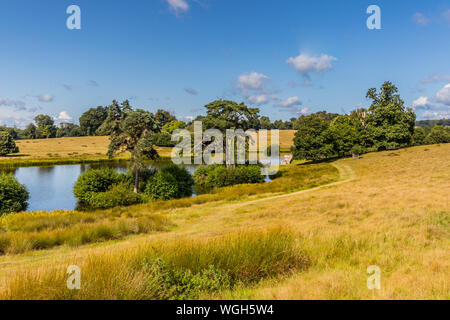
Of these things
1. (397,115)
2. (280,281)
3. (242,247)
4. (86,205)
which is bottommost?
(86,205)

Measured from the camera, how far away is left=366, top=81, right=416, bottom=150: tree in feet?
182

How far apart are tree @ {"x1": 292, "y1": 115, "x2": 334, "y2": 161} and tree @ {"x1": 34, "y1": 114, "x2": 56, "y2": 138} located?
12752 cm

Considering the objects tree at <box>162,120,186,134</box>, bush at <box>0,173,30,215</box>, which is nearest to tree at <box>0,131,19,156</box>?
tree at <box>162,120,186,134</box>

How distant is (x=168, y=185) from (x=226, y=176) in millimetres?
10471

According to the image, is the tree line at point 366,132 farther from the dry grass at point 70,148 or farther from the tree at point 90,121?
the tree at point 90,121

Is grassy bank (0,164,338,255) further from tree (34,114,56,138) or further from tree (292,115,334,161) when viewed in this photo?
tree (34,114,56,138)

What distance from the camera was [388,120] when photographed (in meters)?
57.5

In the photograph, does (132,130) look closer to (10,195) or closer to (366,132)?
(10,195)

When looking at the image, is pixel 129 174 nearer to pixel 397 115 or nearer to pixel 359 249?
pixel 359 249

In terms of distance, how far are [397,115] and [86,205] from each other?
6093cm
